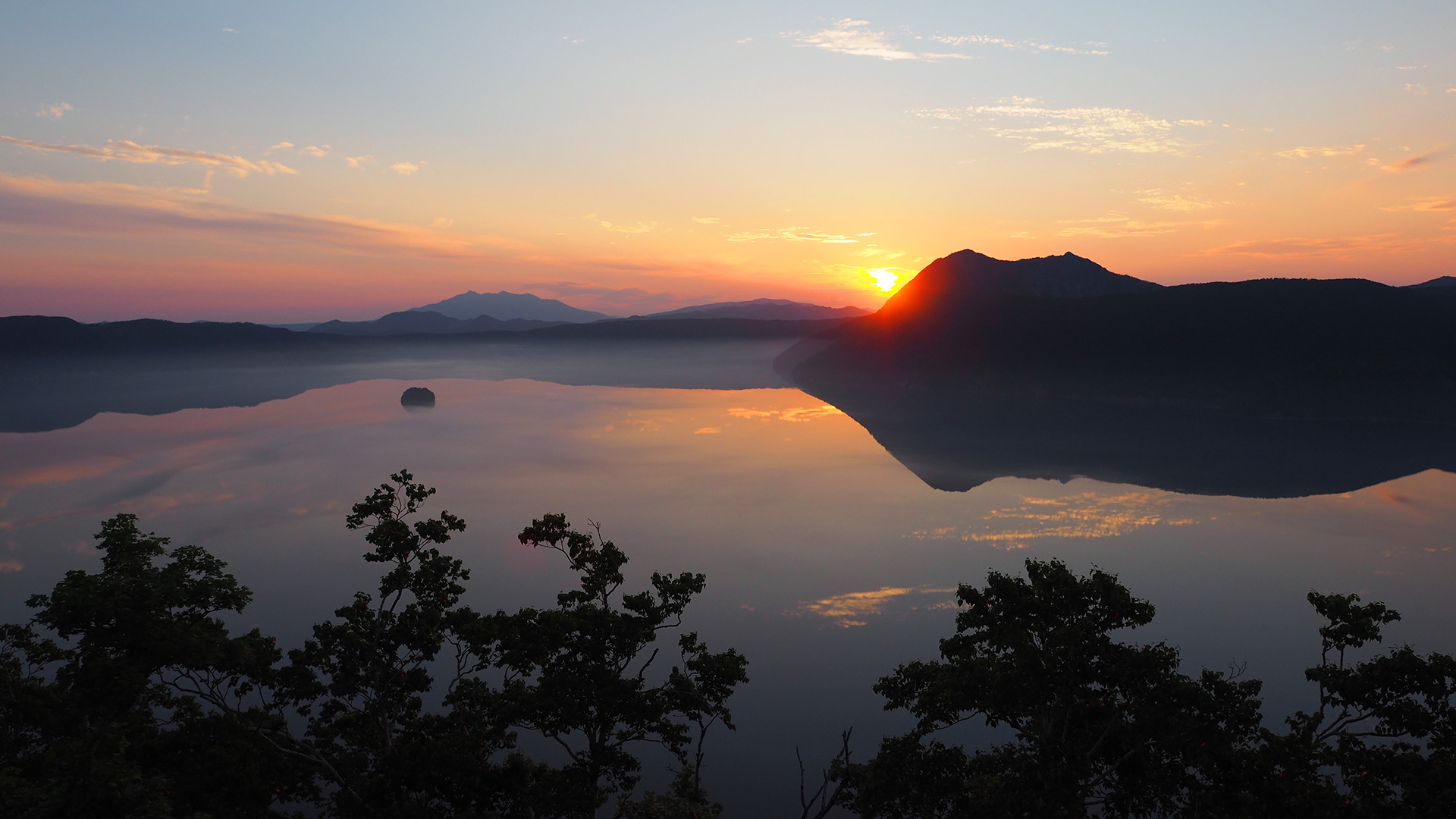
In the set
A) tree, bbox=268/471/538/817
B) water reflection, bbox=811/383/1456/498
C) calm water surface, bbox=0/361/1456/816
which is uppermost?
tree, bbox=268/471/538/817

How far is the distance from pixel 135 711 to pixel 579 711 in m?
9.42

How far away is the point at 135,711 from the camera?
51.1 ft

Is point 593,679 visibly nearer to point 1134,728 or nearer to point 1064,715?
point 1064,715

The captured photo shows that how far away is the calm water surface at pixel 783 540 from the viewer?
39.2 meters

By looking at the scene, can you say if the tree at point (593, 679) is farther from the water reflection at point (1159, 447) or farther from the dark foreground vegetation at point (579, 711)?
the water reflection at point (1159, 447)

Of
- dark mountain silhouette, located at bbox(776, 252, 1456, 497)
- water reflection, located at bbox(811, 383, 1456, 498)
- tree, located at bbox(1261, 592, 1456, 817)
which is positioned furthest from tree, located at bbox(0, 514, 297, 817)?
dark mountain silhouette, located at bbox(776, 252, 1456, 497)

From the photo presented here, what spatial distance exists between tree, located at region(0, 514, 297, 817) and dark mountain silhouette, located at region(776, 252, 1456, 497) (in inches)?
3425

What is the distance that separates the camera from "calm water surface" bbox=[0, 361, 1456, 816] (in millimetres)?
39250

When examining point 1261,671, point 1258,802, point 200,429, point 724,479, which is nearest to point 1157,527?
point 1261,671

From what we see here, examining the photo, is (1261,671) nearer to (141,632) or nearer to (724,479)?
(141,632)

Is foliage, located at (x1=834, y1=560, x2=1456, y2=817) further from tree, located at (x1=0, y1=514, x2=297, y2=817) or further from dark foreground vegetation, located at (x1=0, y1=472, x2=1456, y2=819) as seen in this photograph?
tree, located at (x1=0, y1=514, x2=297, y2=817)

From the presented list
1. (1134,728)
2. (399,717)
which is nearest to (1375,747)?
(1134,728)

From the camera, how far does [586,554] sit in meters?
19.5

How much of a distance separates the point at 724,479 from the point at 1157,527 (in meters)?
48.5
